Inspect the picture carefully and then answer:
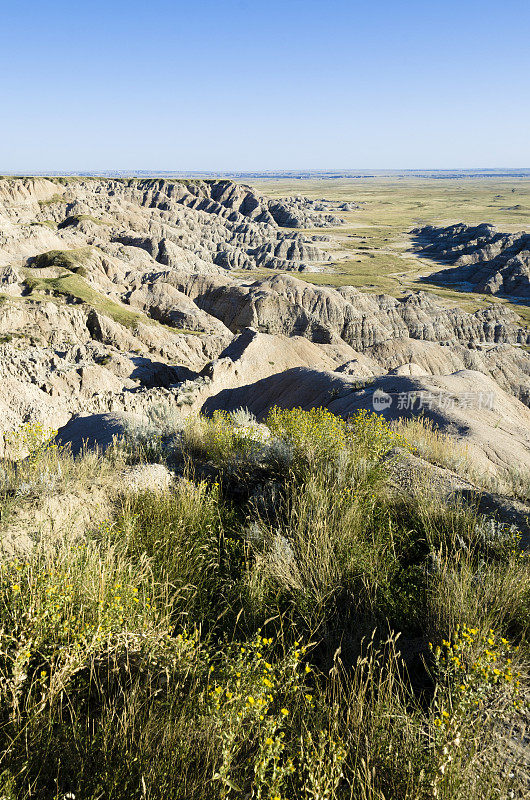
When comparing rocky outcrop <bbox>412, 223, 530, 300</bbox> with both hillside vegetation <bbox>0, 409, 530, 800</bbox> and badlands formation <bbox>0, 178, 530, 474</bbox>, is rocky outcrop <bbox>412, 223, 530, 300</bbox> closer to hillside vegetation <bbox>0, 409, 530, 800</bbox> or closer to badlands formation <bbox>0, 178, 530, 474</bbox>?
badlands formation <bbox>0, 178, 530, 474</bbox>

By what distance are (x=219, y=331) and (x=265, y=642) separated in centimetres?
4293

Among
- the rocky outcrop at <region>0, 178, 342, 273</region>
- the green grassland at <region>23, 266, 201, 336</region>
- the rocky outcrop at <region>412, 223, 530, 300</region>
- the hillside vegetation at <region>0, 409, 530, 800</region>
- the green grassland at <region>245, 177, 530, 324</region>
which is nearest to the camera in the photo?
the hillside vegetation at <region>0, 409, 530, 800</region>

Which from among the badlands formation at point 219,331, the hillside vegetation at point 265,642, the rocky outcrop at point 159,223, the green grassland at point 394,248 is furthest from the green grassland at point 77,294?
the green grassland at point 394,248

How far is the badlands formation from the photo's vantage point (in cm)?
1883

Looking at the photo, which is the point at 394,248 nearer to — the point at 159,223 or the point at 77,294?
the point at 159,223

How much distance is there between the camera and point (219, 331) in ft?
146

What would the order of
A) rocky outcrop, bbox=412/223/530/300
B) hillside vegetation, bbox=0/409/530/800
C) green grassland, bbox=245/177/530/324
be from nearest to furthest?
1. hillside vegetation, bbox=0/409/530/800
2. green grassland, bbox=245/177/530/324
3. rocky outcrop, bbox=412/223/530/300

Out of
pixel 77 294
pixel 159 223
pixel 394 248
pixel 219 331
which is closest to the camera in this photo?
pixel 77 294

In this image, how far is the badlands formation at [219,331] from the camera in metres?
18.8

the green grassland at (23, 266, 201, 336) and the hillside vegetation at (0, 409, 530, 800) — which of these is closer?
the hillside vegetation at (0, 409, 530, 800)

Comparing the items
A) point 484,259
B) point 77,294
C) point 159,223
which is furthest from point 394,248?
point 77,294

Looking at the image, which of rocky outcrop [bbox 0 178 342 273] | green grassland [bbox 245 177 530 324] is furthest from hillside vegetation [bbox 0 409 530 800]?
green grassland [bbox 245 177 530 324]

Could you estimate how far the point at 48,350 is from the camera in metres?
27.9

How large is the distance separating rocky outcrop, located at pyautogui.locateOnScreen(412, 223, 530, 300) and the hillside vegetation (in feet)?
268
